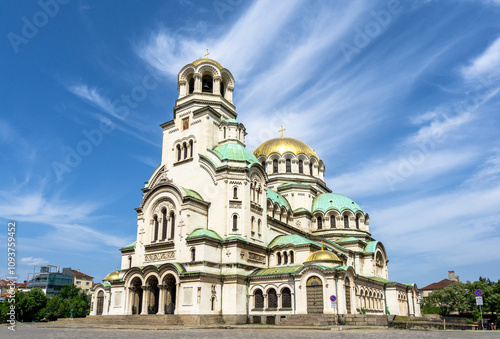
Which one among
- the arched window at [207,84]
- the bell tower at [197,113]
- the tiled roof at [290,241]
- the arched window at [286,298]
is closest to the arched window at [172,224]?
the bell tower at [197,113]

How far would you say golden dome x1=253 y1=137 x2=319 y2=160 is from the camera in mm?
53812

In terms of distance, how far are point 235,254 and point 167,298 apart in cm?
654

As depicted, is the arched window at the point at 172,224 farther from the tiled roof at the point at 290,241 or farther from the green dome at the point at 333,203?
the green dome at the point at 333,203

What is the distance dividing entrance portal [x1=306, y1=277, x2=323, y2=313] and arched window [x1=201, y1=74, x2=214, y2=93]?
23.6 m

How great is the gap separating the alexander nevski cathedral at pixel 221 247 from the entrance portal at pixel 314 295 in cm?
7

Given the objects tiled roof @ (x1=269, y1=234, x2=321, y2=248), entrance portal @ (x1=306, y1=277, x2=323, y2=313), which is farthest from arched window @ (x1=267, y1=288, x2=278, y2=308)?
tiled roof @ (x1=269, y1=234, x2=321, y2=248)

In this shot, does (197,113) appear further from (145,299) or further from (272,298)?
(272,298)

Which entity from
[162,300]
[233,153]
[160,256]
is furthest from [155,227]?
[233,153]

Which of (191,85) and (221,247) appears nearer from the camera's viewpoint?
(221,247)

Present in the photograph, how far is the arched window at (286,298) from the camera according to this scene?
32.5 meters

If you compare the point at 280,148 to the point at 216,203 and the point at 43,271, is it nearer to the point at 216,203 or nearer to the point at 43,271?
the point at 216,203

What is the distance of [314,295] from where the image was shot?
31.1 meters

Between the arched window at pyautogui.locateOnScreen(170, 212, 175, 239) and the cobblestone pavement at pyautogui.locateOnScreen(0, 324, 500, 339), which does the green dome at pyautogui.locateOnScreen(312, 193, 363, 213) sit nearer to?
the arched window at pyautogui.locateOnScreen(170, 212, 175, 239)

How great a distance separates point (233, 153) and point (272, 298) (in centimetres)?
1347
